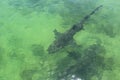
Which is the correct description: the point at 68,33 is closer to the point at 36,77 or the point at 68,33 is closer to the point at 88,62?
the point at 88,62

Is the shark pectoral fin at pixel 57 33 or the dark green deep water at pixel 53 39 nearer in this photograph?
the dark green deep water at pixel 53 39

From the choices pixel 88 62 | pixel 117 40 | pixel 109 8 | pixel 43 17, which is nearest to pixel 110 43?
pixel 117 40

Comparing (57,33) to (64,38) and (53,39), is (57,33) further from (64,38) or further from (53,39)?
(64,38)

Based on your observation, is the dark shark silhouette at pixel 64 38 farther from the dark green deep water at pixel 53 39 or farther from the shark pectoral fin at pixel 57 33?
the dark green deep water at pixel 53 39

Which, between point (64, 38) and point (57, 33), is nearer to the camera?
point (64, 38)

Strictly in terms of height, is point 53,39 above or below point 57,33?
below

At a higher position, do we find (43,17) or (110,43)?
(43,17)

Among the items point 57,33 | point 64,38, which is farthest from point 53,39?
point 64,38

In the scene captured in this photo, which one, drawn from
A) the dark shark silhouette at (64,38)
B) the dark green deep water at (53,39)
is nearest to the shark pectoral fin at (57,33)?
the dark shark silhouette at (64,38)
